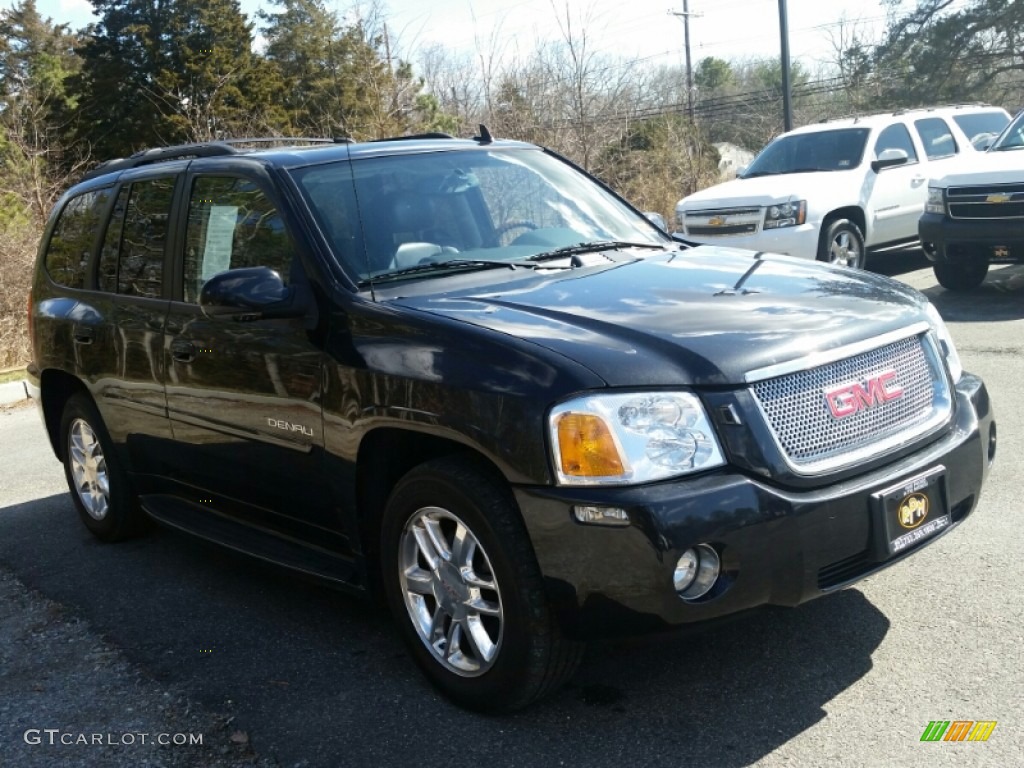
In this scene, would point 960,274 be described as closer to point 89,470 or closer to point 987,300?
point 987,300

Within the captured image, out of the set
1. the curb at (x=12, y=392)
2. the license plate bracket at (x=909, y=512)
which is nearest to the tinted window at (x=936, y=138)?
the curb at (x=12, y=392)

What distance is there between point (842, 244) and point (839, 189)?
58cm

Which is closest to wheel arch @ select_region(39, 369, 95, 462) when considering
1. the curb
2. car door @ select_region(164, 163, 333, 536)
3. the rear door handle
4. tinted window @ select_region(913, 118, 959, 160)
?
the rear door handle

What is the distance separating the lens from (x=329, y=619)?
14.8 feet

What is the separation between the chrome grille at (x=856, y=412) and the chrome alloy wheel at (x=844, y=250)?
8352 mm

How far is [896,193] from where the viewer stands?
12.7 metres

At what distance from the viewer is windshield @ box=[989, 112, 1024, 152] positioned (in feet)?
37.5

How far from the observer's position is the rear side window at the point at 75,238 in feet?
18.6

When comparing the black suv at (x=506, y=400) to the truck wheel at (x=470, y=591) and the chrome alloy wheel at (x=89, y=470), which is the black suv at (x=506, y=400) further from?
the chrome alloy wheel at (x=89, y=470)

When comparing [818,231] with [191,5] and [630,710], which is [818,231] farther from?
[191,5]

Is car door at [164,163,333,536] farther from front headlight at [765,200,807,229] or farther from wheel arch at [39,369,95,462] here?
front headlight at [765,200,807,229]

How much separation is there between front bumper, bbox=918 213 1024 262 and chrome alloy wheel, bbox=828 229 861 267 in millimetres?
960

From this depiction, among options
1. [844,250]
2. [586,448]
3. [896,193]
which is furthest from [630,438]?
[896,193]

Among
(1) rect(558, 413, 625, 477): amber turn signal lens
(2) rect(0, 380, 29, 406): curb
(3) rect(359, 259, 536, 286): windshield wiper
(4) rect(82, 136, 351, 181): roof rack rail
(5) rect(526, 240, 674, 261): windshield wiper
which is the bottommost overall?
(2) rect(0, 380, 29, 406): curb
